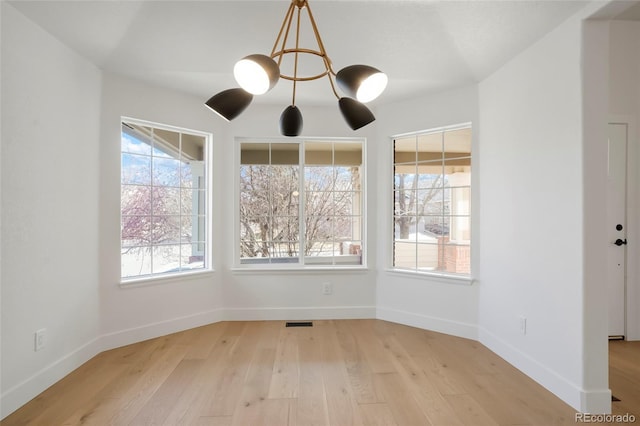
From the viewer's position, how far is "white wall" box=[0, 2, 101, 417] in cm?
200

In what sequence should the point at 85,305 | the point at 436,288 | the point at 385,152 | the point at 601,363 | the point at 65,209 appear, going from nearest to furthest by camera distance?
1. the point at 601,363
2. the point at 65,209
3. the point at 85,305
4. the point at 436,288
5. the point at 385,152

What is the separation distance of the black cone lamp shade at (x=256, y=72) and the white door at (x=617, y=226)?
3514 mm

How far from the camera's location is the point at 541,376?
7.52 feet

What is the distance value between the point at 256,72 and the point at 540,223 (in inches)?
88.7

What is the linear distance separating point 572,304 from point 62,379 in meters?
3.57

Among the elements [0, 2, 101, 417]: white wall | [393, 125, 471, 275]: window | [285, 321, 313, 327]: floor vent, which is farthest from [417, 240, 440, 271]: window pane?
[0, 2, 101, 417]: white wall

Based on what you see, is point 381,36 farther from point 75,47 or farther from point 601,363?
point 601,363

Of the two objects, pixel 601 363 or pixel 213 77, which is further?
pixel 213 77

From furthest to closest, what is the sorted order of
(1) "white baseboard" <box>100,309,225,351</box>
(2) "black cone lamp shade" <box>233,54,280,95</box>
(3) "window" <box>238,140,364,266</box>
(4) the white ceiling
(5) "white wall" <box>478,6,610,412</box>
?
(3) "window" <box>238,140,364,266</box> → (1) "white baseboard" <box>100,309,225,351</box> → (4) the white ceiling → (5) "white wall" <box>478,6,610,412</box> → (2) "black cone lamp shade" <box>233,54,280,95</box>

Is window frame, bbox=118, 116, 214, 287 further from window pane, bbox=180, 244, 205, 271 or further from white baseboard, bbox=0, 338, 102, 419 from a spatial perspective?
white baseboard, bbox=0, 338, 102, 419

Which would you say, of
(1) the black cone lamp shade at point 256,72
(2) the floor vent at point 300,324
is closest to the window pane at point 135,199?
(2) the floor vent at point 300,324

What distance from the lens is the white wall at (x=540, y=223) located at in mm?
2025

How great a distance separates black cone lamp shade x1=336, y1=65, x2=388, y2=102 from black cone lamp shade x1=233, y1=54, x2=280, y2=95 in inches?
10.4

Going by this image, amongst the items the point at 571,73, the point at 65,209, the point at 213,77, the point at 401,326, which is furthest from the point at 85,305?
the point at 571,73
